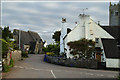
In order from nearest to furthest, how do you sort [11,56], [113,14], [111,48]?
1. [11,56]
2. [111,48]
3. [113,14]

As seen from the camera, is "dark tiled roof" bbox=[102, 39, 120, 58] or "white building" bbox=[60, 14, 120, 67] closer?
"dark tiled roof" bbox=[102, 39, 120, 58]

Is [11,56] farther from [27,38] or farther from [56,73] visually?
[27,38]

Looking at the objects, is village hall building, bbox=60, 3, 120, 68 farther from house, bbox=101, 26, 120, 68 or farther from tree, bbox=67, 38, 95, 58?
tree, bbox=67, 38, 95, 58

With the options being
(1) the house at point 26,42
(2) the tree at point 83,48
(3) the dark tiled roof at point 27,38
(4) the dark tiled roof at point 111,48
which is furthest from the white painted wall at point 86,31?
(3) the dark tiled roof at point 27,38

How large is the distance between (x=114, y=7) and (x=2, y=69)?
4731cm

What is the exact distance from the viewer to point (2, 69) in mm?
15875

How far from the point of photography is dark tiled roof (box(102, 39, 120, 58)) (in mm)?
23594

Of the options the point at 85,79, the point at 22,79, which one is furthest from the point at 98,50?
the point at 22,79

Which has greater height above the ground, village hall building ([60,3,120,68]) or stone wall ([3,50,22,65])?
village hall building ([60,3,120,68])

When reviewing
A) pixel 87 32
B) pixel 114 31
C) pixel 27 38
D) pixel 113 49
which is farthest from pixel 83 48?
pixel 27 38

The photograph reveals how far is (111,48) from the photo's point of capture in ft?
82.4

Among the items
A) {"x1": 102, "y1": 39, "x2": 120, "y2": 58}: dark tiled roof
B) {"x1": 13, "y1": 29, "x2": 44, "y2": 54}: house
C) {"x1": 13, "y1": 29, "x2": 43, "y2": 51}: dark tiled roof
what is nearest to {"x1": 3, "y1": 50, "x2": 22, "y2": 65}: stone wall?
{"x1": 102, "y1": 39, "x2": 120, "y2": 58}: dark tiled roof

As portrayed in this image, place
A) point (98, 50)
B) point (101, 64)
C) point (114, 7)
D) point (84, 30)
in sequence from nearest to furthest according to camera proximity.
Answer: point (101, 64) → point (98, 50) → point (84, 30) → point (114, 7)

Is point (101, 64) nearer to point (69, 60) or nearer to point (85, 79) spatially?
point (69, 60)
